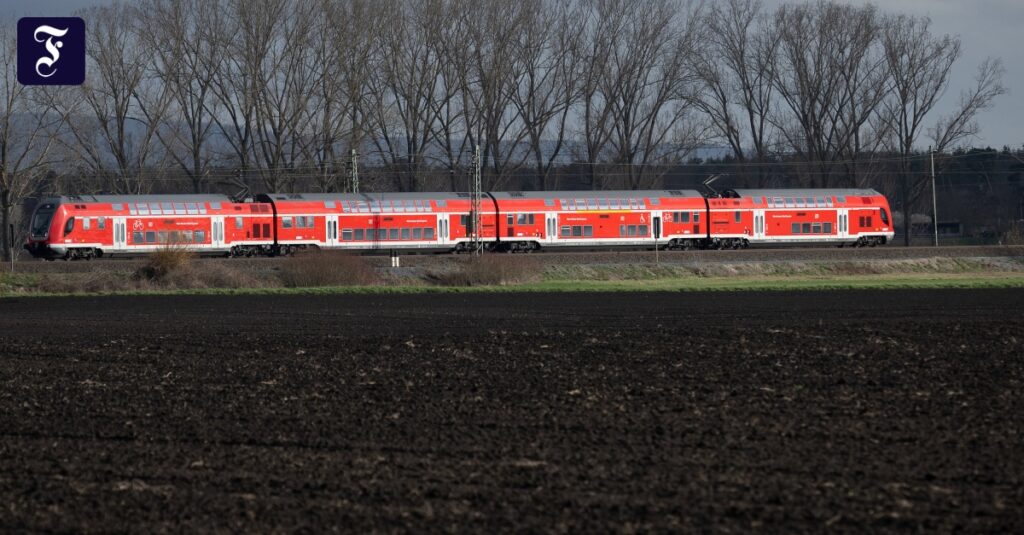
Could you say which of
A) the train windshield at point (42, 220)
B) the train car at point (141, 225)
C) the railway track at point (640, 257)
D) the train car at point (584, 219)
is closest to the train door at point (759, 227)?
the train car at point (584, 219)

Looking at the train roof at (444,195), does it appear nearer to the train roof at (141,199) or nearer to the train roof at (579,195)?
the train roof at (579,195)

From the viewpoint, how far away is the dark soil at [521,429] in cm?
867

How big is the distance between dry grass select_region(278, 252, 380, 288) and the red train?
19.7ft

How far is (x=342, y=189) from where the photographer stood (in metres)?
66.6

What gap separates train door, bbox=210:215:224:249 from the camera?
160 feet

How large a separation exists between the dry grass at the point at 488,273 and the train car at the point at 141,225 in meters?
9.50

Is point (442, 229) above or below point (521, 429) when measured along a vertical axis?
above

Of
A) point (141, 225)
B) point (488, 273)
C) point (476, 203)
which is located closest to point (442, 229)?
point (476, 203)

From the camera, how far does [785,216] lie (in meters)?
54.2

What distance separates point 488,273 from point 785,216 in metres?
17.3

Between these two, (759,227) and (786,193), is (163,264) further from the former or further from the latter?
(786,193)

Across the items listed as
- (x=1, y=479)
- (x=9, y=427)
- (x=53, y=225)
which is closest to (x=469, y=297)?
(x=53, y=225)

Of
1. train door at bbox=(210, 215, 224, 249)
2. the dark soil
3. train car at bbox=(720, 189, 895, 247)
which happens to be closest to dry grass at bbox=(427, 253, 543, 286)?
train door at bbox=(210, 215, 224, 249)

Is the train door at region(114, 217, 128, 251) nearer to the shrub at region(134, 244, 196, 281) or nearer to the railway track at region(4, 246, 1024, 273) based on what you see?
the railway track at region(4, 246, 1024, 273)
